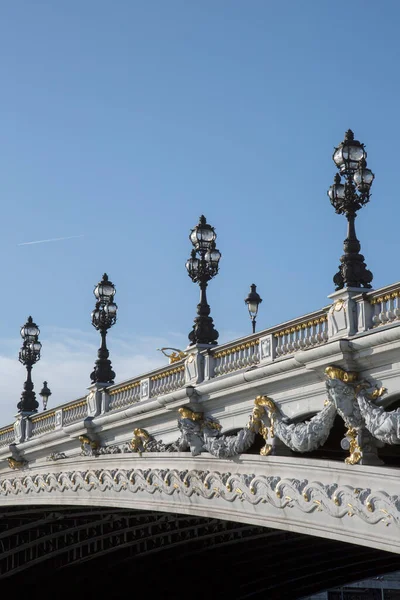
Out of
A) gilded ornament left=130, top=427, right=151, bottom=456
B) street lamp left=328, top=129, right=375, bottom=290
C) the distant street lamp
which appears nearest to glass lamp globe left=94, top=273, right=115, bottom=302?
gilded ornament left=130, top=427, right=151, bottom=456

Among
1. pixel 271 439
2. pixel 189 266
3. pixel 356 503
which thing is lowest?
pixel 356 503

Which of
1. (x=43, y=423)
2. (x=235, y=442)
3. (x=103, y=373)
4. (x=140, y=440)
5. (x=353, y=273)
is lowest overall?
(x=235, y=442)

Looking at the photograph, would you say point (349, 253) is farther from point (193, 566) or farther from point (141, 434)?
point (193, 566)

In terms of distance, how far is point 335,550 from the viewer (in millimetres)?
43469

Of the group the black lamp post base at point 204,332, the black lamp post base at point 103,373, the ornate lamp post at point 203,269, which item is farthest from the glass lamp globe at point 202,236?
the black lamp post base at point 103,373

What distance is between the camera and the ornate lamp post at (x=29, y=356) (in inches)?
1706

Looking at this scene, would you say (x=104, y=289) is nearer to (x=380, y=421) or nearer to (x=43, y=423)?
(x=43, y=423)

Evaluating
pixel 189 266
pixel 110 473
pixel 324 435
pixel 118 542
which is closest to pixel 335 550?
pixel 118 542

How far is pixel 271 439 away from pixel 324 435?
2.20 meters

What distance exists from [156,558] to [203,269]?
23.7m

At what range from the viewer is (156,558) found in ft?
163

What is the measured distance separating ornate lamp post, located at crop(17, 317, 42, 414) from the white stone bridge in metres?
0.91

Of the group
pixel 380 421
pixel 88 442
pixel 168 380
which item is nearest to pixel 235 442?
pixel 168 380

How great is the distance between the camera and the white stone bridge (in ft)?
72.9
